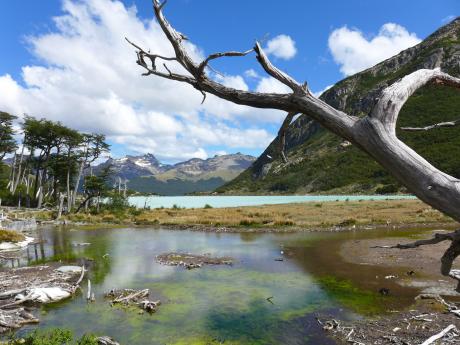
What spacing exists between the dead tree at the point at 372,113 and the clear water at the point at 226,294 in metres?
11.2

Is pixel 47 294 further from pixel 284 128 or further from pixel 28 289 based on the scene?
pixel 284 128

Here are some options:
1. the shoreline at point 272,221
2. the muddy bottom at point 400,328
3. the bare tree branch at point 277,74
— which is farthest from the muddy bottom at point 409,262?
the bare tree branch at point 277,74

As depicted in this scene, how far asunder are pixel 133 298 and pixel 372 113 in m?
16.6

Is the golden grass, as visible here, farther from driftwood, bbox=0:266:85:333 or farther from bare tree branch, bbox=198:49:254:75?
bare tree branch, bbox=198:49:254:75

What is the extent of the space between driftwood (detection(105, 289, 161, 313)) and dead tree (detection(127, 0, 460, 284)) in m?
14.1

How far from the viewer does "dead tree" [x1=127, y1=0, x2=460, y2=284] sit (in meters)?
3.27

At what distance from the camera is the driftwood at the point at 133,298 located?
16905 mm

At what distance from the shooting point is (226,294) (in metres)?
19.2

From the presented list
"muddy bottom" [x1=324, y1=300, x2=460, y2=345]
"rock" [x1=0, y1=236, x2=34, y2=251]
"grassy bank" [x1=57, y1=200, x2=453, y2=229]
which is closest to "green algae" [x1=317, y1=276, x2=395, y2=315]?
"muddy bottom" [x1=324, y1=300, x2=460, y2=345]

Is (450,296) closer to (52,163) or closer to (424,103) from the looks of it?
(52,163)

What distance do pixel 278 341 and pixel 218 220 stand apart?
40.7 meters

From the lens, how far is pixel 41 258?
94.5 feet

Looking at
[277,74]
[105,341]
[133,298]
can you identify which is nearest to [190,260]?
[133,298]

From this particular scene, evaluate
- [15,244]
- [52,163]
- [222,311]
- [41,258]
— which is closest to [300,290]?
[222,311]
